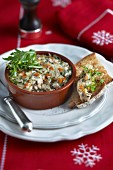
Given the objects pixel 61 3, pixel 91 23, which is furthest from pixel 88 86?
pixel 61 3

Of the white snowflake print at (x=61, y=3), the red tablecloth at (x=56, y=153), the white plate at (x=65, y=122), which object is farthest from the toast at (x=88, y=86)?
the white snowflake print at (x=61, y=3)

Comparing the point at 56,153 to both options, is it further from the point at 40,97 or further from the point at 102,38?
the point at 102,38

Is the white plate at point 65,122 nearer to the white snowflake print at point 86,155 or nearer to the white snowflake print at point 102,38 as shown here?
the white snowflake print at point 86,155

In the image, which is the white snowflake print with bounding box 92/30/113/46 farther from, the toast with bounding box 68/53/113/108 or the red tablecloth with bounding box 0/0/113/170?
the red tablecloth with bounding box 0/0/113/170

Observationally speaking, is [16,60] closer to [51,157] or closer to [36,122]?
[36,122]

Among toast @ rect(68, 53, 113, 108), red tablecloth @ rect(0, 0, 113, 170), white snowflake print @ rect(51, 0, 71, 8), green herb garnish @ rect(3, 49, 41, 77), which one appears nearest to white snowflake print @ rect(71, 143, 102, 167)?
red tablecloth @ rect(0, 0, 113, 170)

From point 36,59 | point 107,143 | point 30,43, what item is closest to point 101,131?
point 107,143
